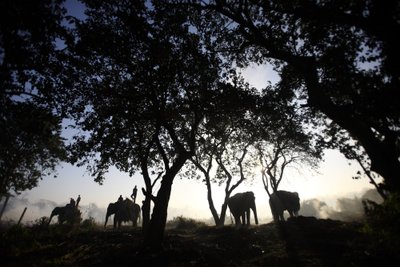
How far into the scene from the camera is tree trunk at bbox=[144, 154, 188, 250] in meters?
13.2

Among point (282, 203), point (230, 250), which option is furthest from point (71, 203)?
point (230, 250)

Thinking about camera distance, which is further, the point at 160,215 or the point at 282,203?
the point at 282,203

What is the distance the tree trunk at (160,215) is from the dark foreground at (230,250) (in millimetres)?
630

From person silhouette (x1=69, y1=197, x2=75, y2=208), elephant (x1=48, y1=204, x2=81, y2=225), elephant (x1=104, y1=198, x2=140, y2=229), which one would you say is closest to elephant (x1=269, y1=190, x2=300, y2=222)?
elephant (x1=104, y1=198, x2=140, y2=229)

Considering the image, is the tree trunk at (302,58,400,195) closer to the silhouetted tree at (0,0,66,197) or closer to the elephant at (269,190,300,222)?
the silhouetted tree at (0,0,66,197)

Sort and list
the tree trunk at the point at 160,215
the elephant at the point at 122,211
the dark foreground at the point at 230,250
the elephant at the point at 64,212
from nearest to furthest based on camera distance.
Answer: the dark foreground at the point at 230,250 → the tree trunk at the point at 160,215 → the elephant at the point at 122,211 → the elephant at the point at 64,212

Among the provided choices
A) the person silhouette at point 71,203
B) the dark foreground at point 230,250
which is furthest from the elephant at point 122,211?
the dark foreground at point 230,250

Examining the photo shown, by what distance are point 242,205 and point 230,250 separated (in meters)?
13.9

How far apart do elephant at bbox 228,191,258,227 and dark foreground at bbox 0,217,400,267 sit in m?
8.54

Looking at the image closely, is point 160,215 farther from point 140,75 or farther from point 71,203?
point 71,203

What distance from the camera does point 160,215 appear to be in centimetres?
1393

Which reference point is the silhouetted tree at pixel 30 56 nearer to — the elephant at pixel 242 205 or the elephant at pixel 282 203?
the elephant at pixel 242 205

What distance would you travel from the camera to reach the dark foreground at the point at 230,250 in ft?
33.3

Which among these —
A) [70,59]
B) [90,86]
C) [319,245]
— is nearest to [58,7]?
[70,59]
